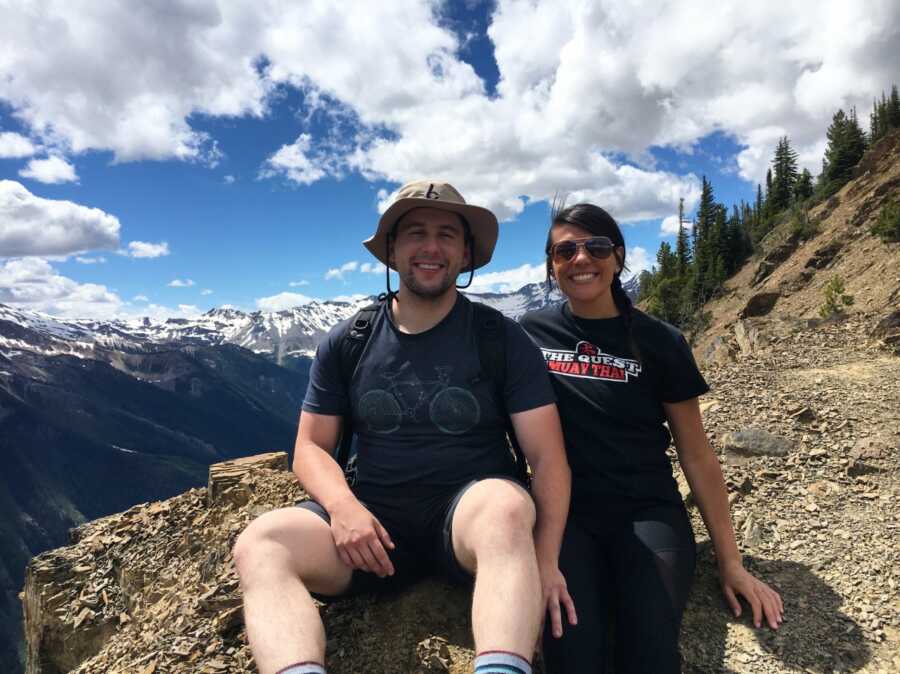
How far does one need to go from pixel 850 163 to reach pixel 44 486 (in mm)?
225165

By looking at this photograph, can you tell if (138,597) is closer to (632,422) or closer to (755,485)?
(632,422)

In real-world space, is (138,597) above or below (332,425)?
below

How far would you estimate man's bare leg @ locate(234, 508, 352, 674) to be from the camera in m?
2.71

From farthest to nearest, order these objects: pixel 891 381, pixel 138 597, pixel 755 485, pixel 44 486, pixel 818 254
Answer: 1. pixel 44 486
2. pixel 818 254
3. pixel 891 381
4. pixel 138 597
5. pixel 755 485

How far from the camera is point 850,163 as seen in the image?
186 ft

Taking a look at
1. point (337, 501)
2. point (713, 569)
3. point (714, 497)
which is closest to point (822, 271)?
point (713, 569)

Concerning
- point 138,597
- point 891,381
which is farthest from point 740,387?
point 138,597

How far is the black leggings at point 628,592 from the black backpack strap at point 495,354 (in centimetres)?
79

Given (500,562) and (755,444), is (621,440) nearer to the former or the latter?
(500,562)

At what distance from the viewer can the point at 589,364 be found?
4191mm

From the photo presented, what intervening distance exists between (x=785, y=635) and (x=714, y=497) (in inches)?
39.3

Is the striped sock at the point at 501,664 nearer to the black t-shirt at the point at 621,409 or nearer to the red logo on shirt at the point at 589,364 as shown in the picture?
the black t-shirt at the point at 621,409

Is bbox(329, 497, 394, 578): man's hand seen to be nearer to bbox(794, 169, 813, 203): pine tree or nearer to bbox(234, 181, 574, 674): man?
bbox(234, 181, 574, 674): man

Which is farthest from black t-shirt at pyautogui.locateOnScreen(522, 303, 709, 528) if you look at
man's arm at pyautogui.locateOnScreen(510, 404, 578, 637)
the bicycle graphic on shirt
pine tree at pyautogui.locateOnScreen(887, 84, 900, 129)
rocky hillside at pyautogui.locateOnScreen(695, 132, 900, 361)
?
pine tree at pyautogui.locateOnScreen(887, 84, 900, 129)
